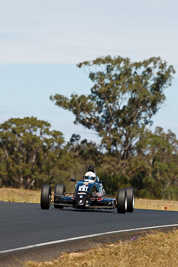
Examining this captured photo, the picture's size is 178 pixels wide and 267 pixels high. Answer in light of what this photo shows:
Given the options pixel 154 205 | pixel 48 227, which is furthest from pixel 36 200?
pixel 48 227

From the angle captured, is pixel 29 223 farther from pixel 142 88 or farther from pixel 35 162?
pixel 35 162

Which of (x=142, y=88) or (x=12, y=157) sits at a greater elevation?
(x=142, y=88)

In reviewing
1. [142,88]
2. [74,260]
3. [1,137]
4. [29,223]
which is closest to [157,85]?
[142,88]

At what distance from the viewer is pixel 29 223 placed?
15367 millimetres

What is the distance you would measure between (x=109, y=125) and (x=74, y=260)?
193 ft

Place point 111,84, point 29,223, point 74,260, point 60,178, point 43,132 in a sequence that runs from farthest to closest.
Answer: point 43,132
point 60,178
point 111,84
point 29,223
point 74,260

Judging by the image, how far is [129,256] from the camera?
10.7 meters

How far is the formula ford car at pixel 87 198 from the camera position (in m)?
21.4

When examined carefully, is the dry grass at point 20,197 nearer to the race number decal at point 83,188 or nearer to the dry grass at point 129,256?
the race number decal at point 83,188

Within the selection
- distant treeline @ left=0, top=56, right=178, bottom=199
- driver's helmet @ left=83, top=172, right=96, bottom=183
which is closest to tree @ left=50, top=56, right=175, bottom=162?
distant treeline @ left=0, top=56, right=178, bottom=199

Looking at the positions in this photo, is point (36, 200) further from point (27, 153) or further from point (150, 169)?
point (27, 153)

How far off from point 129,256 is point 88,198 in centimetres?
1099

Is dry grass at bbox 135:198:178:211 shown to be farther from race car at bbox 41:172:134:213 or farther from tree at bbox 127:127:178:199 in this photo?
tree at bbox 127:127:178:199

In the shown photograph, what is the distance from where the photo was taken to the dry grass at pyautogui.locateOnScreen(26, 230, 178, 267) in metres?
9.73
